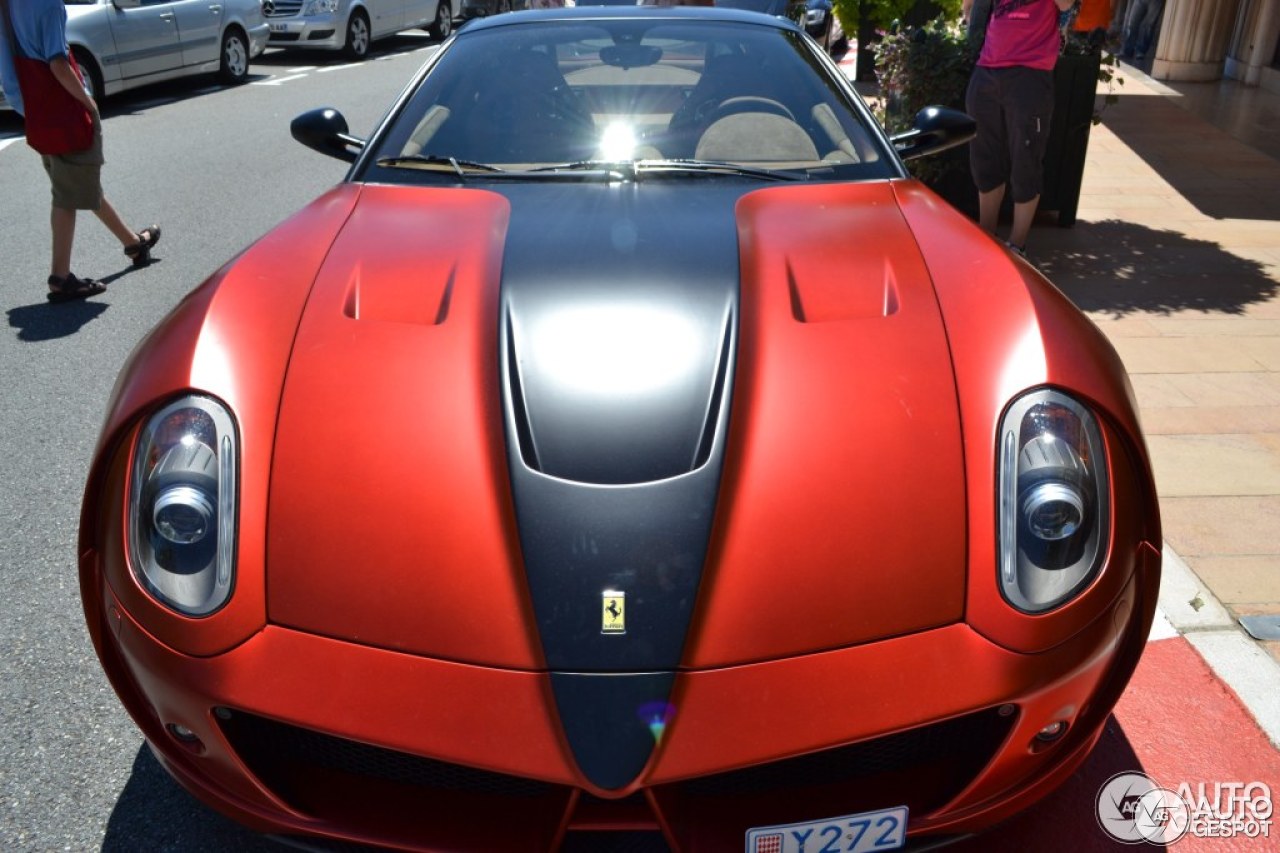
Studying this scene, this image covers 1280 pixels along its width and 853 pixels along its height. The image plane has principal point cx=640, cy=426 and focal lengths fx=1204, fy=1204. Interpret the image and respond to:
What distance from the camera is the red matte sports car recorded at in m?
1.77

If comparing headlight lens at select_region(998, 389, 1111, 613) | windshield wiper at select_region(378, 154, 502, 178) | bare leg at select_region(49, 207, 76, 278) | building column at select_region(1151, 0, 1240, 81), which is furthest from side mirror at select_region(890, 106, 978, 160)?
building column at select_region(1151, 0, 1240, 81)

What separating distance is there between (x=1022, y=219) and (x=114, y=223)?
4760 millimetres

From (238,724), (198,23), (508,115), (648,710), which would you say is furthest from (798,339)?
(198,23)

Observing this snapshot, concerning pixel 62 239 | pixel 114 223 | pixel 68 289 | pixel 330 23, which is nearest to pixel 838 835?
pixel 68 289

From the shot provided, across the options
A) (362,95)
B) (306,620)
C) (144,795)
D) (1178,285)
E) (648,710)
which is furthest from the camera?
(362,95)

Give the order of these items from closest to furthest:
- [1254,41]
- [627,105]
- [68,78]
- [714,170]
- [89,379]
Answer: [714,170] < [627,105] < [89,379] < [68,78] < [1254,41]

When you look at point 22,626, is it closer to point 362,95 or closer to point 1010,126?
point 1010,126

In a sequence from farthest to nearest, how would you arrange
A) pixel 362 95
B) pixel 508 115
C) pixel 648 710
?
pixel 362 95 < pixel 508 115 < pixel 648 710

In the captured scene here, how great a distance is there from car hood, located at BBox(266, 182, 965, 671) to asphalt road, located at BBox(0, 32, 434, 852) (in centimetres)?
80

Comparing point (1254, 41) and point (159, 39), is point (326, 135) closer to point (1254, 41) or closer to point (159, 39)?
point (159, 39)

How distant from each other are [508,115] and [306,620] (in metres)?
1.86

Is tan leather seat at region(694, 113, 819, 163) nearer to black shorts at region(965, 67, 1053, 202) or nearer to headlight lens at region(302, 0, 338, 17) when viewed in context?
black shorts at region(965, 67, 1053, 202)

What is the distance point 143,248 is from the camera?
21.6 ft

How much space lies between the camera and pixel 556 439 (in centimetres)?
204
